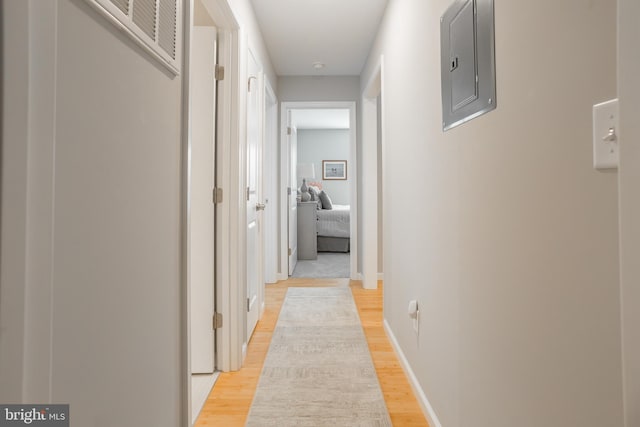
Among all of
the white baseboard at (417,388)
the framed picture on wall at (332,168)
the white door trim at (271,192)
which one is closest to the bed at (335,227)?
the white door trim at (271,192)

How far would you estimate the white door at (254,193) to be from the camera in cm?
282

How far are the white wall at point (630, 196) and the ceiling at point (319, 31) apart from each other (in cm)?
272

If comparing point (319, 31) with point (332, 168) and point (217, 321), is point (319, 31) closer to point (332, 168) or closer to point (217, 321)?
point (217, 321)

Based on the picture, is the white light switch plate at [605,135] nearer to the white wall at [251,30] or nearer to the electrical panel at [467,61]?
the electrical panel at [467,61]

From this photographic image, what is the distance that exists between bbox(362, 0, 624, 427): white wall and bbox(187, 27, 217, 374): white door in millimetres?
1186

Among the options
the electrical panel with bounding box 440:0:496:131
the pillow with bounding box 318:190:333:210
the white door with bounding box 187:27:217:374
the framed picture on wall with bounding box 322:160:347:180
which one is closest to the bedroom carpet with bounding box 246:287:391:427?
the white door with bounding box 187:27:217:374

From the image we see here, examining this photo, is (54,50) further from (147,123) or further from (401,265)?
(401,265)

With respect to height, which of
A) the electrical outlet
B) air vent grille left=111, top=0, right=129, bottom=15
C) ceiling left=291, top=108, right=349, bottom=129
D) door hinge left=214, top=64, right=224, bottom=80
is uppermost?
ceiling left=291, top=108, right=349, bottom=129

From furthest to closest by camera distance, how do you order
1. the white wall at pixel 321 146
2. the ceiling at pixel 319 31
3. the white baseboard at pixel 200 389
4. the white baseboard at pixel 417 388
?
the white wall at pixel 321 146 < the ceiling at pixel 319 31 < the white baseboard at pixel 200 389 < the white baseboard at pixel 417 388

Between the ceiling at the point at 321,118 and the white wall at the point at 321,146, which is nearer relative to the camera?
the ceiling at the point at 321,118

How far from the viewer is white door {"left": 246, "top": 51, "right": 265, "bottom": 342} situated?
2.82 m

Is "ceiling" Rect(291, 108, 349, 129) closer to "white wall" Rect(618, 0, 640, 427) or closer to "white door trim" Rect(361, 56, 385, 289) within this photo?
"white door trim" Rect(361, 56, 385, 289)

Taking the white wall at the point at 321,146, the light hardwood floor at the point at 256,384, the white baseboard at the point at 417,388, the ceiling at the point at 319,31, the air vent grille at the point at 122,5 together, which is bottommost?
the light hardwood floor at the point at 256,384

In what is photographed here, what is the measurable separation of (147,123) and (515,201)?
3.31ft
